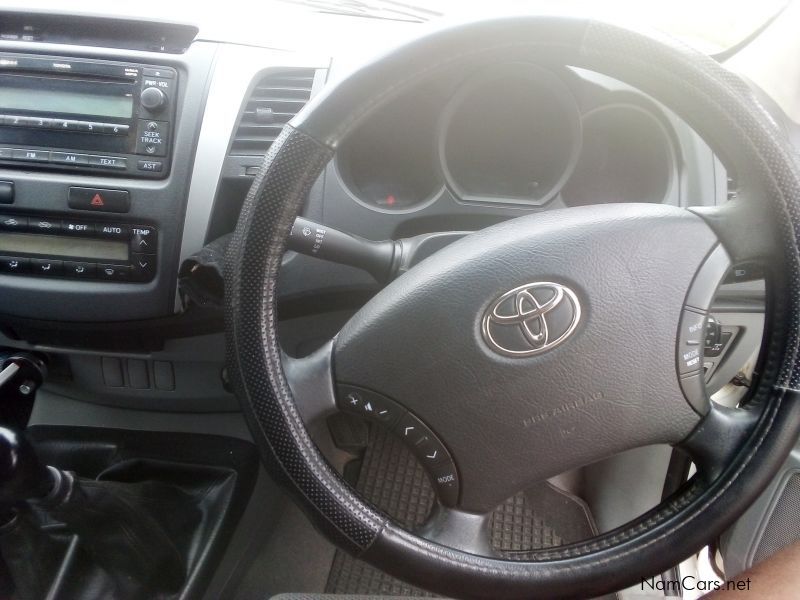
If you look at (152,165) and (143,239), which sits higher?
(152,165)

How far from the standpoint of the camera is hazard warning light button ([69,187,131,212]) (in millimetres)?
1072

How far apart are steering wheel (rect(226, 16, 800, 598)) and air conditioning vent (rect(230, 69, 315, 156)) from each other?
0.41 meters

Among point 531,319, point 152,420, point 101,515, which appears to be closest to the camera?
point 531,319

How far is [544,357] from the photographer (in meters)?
0.74

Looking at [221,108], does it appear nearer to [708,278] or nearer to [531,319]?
[531,319]

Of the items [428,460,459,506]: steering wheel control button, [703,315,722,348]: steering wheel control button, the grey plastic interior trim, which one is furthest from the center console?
[703,315,722,348]: steering wheel control button

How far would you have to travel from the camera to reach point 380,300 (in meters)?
0.77

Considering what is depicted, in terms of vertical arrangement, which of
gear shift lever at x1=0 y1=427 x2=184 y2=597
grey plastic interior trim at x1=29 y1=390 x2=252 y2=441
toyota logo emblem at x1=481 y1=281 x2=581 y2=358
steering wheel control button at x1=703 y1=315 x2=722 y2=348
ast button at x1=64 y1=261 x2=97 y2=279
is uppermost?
toyota logo emblem at x1=481 y1=281 x2=581 y2=358

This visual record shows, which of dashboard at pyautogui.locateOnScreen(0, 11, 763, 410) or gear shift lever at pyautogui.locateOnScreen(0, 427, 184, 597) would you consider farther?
dashboard at pyautogui.locateOnScreen(0, 11, 763, 410)

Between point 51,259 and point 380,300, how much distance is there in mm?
668

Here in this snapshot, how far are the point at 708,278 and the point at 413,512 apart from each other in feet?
2.98

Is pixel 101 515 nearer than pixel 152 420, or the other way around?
pixel 101 515

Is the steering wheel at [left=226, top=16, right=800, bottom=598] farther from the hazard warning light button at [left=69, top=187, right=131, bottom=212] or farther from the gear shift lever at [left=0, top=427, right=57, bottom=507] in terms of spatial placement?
the hazard warning light button at [left=69, top=187, right=131, bottom=212]

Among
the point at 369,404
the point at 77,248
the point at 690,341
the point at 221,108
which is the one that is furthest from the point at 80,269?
the point at 690,341
